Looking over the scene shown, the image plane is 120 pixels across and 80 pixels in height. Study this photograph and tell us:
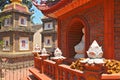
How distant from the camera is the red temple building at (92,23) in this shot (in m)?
5.39

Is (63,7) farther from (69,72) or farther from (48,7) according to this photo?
(69,72)

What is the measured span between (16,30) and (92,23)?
804 inches

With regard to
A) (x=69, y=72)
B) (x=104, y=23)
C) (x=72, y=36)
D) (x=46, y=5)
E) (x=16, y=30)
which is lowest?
(x=69, y=72)

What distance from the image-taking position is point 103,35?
568cm

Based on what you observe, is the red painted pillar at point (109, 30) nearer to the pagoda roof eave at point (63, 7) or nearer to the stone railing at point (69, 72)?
the pagoda roof eave at point (63, 7)

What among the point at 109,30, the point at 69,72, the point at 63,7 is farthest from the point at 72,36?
the point at 69,72

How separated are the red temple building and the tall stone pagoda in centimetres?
1786

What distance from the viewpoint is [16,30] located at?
25.5m

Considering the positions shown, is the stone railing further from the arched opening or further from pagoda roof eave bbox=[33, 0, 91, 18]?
pagoda roof eave bbox=[33, 0, 91, 18]

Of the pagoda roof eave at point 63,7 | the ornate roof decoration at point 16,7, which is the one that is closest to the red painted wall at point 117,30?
the pagoda roof eave at point 63,7

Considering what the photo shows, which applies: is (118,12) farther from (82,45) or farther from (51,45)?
(51,45)

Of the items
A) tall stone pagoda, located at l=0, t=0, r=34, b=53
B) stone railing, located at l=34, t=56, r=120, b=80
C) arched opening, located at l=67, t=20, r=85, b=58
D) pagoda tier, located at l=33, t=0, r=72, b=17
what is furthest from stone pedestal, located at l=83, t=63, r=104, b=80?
tall stone pagoda, located at l=0, t=0, r=34, b=53

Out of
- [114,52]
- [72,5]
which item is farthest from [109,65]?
[72,5]

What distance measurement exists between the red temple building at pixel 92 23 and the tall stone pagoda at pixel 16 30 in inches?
703
